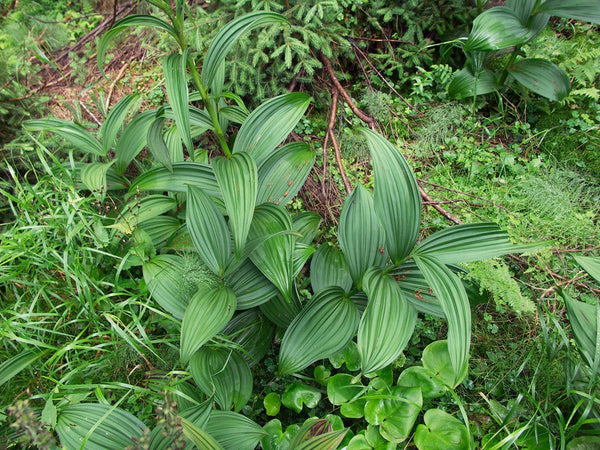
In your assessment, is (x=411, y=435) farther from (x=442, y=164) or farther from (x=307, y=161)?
(x=442, y=164)

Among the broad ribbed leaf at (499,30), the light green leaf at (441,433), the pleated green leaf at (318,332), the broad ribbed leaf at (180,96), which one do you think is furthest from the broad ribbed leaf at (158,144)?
the broad ribbed leaf at (499,30)

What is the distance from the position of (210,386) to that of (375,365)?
769 mm

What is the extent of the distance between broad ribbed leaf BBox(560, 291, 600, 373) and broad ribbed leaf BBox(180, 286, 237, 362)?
147cm

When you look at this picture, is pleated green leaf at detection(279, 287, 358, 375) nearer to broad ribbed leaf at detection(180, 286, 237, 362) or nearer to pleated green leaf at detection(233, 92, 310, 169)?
broad ribbed leaf at detection(180, 286, 237, 362)

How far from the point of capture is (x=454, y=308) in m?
1.48

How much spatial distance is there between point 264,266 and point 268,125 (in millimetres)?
705

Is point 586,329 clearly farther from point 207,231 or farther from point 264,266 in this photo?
point 207,231

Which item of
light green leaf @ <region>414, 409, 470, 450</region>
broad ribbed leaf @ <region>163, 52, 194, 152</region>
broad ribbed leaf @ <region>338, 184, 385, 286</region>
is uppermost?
broad ribbed leaf @ <region>163, 52, 194, 152</region>

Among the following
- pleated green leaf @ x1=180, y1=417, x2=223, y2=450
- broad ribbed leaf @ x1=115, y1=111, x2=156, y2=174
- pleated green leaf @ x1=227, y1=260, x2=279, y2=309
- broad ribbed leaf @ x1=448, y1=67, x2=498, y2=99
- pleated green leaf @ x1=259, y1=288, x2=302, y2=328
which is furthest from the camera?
broad ribbed leaf @ x1=448, y1=67, x2=498, y2=99

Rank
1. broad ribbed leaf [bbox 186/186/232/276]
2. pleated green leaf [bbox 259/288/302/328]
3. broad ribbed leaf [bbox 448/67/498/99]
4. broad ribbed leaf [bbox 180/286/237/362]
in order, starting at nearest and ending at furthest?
broad ribbed leaf [bbox 180/286/237/362]
broad ribbed leaf [bbox 186/186/232/276]
pleated green leaf [bbox 259/288/302/328]
broad ribbed leaf [bbox 448/67/498/99]

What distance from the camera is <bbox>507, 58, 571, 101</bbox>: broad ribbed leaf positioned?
112 inches

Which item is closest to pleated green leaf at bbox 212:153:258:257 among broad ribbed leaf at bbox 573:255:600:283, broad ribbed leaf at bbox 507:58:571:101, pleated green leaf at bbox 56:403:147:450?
pleated green leaf at bbox 56:403:147:450

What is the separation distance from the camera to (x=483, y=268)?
5.95ft

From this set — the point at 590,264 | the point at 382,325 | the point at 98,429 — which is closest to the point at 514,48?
the point at 590,264
